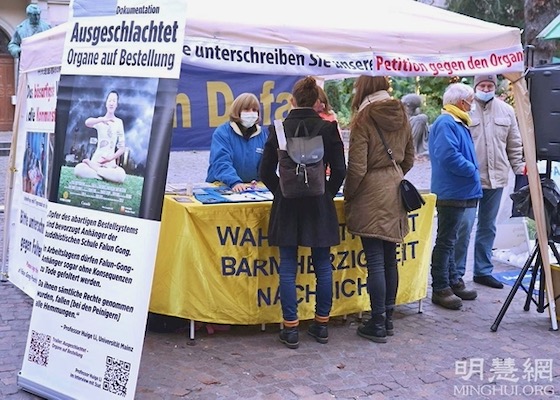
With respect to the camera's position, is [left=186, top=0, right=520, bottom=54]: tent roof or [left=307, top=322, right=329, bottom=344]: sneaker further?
[left=307, top=322, right=329, bottom=344]: sneaker

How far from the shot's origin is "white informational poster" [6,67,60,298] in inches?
217

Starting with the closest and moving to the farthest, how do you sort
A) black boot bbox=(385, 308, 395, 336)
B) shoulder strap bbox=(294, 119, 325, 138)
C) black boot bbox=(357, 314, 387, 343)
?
shoulder strap bbox=(294, 119, 325, 138) → black boot bbox=(357, 314, 387, 343) → black boot bbox=(385, 308, 395, 336)

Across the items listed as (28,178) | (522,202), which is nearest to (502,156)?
(522,202)

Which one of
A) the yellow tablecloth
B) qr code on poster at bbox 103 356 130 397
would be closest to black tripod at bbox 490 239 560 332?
the yellow tablecloth

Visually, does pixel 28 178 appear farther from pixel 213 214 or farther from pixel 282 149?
pixel 282 149

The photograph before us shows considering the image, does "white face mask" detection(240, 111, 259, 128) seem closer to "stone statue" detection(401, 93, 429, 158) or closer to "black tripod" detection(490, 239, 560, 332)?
"black tripod" detection(490, 239, 560, 332)

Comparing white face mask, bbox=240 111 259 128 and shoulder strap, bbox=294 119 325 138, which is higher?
white face mask, bbox=240 111 259 128

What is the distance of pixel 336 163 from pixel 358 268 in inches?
39.0

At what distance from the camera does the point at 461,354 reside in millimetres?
4781

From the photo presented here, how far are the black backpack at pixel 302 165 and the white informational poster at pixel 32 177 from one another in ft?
6.44

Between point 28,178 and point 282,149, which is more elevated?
point 282,149

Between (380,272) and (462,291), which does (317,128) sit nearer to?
(380,272)

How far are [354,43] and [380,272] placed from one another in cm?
155

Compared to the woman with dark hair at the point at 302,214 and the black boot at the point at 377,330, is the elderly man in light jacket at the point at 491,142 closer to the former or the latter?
the black boot at the point at 377,330
